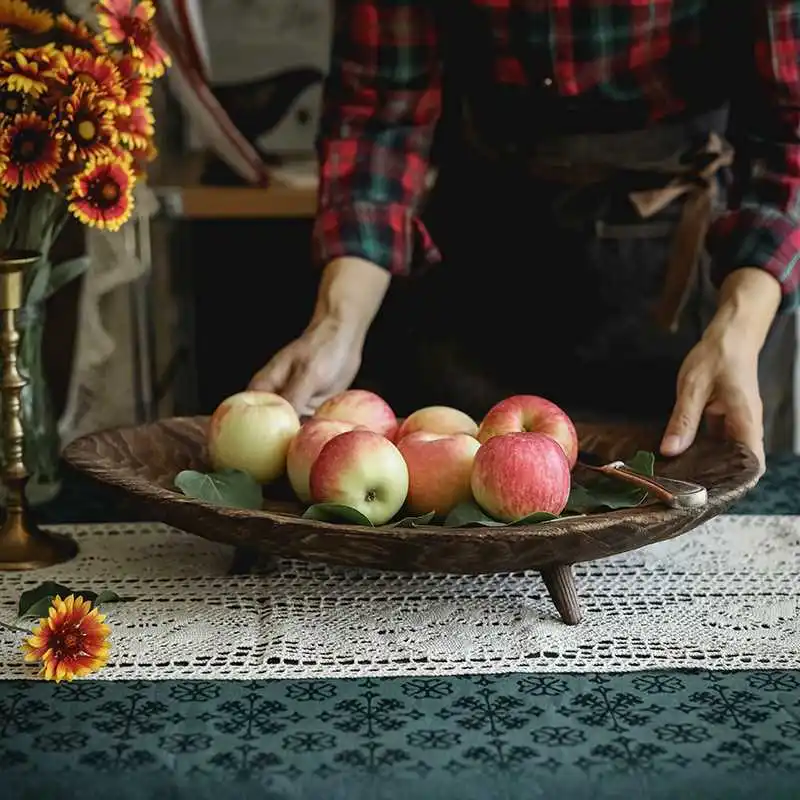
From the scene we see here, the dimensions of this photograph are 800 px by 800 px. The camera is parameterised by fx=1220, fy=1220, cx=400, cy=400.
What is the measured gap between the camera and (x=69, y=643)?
0.82m

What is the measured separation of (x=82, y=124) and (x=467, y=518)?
461 millimetres

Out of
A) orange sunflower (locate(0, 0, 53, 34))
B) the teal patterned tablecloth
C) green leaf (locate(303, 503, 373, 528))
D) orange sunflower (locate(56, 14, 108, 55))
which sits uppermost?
orange sunflower (locate(0, 0, 53, 34))

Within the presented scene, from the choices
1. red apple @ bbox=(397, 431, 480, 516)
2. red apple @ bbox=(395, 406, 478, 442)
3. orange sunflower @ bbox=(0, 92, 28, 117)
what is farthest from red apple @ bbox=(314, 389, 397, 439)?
orange sunflower @ bbox=(0, 92, 28, 117)

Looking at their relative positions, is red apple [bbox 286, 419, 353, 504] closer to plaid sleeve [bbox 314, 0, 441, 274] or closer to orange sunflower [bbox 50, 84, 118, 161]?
orange sunflower [bbox 50, 84, 118, 161]

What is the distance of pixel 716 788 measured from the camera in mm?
688

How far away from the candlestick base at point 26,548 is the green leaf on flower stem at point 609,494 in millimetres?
447

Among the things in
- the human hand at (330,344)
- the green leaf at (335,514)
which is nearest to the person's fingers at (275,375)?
the human hand at (330,344)

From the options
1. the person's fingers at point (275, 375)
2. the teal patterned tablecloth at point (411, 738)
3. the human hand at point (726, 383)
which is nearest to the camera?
the teal patterned tablecloth at point (411, 738)

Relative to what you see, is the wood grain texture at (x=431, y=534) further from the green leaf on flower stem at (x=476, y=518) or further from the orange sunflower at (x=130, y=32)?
the orange sunflower at (x=130, y=32)

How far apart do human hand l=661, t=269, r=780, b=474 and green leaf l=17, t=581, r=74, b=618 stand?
21.4 inches

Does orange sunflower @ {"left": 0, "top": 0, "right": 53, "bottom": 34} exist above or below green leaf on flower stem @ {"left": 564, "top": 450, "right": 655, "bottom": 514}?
above

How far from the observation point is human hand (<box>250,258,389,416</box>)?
1.26 metres

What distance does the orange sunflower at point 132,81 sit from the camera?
105 centimetres

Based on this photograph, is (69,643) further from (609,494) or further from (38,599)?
(609,494)
